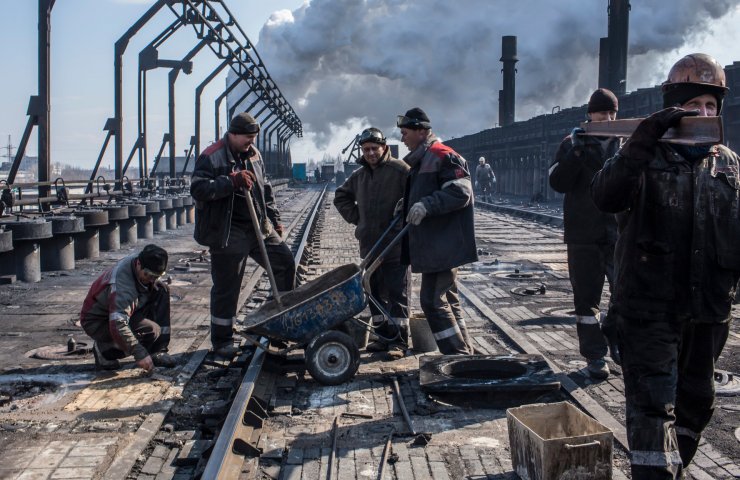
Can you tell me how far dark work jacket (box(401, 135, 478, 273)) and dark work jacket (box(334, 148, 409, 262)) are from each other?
68 centimetres

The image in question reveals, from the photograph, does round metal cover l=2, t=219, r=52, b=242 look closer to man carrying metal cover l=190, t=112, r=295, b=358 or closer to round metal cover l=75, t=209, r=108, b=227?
round metal cover l=75, t=209, r=108, b=227

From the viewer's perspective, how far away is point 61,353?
7324 millimetres

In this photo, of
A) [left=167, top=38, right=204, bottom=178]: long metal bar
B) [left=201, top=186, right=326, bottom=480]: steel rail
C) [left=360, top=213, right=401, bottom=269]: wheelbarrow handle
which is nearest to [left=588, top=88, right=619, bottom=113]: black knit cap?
[left=360, top=213, right=401, bottom=269]: wheelbarrow handle

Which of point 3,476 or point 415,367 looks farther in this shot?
point 415,367

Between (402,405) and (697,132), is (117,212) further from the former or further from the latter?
(697,132)

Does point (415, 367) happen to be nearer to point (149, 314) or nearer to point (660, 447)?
point (149, 314)

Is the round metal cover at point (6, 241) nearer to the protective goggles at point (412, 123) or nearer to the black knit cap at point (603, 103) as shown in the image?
the protective goggles at point (412, 123)

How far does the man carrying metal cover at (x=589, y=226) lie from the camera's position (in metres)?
6.09

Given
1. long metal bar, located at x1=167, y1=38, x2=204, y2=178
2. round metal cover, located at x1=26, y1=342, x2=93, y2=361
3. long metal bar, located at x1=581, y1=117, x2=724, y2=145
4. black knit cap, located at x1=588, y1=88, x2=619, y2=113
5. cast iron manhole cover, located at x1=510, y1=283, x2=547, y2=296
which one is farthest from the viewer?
long metal bar, located at x1=167, y1=38, x2=204, y2=178

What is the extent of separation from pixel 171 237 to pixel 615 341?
700 inches

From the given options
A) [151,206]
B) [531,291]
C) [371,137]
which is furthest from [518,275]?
[151,206]

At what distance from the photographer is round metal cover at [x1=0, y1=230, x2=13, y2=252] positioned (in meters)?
11.1

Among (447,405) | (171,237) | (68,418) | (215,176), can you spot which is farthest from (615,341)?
(171,237)

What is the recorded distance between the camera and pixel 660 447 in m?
3.42
